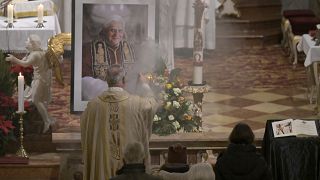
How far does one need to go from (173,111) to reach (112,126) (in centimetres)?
145

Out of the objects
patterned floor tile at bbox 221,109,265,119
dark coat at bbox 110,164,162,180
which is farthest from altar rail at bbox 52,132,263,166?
patterned floor tile at bbox 221,109,265,119

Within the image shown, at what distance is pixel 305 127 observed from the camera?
957 cm

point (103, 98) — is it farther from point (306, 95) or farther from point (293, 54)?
point (293, 54)

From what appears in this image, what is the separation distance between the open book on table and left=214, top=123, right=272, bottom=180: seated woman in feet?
5.09

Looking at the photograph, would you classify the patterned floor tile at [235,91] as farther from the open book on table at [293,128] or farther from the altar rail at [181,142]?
the open book on table at [293,128]

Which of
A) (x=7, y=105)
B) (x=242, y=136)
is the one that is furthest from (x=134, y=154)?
(x=7, y=105)

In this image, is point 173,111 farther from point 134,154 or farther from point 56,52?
point 134,154

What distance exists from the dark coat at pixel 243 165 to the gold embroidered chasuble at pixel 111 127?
52.9 inches

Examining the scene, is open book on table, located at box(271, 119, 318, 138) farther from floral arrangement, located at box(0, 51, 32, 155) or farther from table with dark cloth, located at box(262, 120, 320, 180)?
floral arrangement, located at box(0, 51, 32, 155)

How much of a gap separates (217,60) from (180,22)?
0.89 metres

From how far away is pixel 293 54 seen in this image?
1647 cm

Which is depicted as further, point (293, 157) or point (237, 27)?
point (237, 27)

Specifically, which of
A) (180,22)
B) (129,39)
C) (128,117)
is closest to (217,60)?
(180,22)

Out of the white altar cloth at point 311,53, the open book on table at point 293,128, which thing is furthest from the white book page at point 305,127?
the white altar cloth at point 311,53
